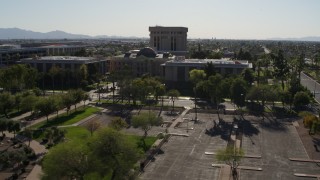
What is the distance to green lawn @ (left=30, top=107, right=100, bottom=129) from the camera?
227 ft

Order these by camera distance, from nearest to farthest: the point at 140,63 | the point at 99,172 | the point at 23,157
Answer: the point at 99,172 < the point at 23,157 < the point at 140,63

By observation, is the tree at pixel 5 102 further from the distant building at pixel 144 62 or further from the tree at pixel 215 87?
the distant building at pixel 144 62

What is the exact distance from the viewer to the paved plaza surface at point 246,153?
Answer: 45.6 meters

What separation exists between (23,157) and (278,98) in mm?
55958

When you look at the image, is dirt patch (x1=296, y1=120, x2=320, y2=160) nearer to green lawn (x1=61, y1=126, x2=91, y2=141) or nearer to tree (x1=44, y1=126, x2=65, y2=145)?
green lawn (x1=61, y1=126, x2=91, y2=141)

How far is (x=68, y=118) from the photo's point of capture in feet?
243

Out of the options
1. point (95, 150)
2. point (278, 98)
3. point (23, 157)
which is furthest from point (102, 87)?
point (95, 150)

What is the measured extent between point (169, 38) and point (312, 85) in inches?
3063

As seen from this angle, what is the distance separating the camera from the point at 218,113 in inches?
3125

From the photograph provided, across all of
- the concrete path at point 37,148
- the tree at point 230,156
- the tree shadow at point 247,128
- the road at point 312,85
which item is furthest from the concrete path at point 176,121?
the road at point 312,85

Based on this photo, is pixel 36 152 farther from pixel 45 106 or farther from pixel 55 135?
pixel 45 106

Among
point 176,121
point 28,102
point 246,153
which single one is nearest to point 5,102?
point 28,102

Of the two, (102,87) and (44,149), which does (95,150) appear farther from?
(102,87)

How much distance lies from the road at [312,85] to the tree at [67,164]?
73103 millimetres
